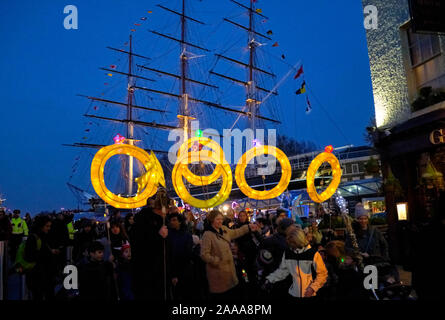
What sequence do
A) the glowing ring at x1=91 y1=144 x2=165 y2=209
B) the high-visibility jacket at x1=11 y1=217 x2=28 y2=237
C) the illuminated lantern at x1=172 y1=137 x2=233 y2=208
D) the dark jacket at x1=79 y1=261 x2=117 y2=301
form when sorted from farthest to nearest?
1. the high-visibility jacket at x1=11 y1=217 x2=28 y2=237
2. the illuminated lantern at x1=172 y1=137 x2=233 y2=208
3. the glowing ring at x1=91 y1=144 x2=165 y2=209
4. the dark jacket at x1=79 y1=261 x2=117 y2=301

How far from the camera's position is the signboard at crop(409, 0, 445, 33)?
28.7ft

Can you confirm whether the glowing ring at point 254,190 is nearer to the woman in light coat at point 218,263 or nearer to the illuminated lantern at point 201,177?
the illuminated lantern at point 201,177

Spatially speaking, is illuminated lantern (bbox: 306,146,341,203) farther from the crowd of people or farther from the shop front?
the crowd of people

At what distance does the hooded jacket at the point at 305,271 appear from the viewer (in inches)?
177

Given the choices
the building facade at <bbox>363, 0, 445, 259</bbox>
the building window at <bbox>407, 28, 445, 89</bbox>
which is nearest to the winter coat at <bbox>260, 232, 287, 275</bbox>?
the building facade at <bbox>363, 0, 445, 259</bbox>

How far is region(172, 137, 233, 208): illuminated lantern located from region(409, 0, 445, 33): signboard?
634 centimetres

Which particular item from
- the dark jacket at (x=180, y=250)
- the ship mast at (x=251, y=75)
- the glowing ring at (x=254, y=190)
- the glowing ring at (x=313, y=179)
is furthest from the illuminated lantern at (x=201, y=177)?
the ship mast at (x=251, y=75)

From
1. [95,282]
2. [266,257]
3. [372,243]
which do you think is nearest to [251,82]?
[266,257]

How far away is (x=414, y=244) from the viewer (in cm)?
548

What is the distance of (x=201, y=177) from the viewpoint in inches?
452

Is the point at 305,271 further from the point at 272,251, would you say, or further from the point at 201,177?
the point at 201,177

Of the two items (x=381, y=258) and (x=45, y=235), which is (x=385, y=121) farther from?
(x=45, y=235)
